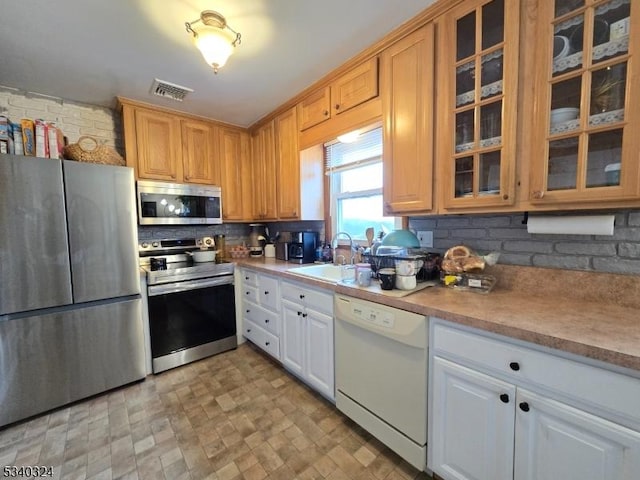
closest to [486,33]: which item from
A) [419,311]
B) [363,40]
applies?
[363,40]

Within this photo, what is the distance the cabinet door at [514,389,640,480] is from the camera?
77cm

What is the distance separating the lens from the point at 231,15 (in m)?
1.43

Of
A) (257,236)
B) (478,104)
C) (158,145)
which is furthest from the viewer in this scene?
(257,236)

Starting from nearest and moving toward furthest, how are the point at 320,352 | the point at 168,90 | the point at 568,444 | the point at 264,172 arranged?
1. the point at 568,444
2. the point at 320,352
3. the point at 168,90
4. the point at 264,172

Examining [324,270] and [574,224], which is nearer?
[574,224]

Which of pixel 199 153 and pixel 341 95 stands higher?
pixel 341 95

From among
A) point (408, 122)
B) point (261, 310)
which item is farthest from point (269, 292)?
point (408, 122)

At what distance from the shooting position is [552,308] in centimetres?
110

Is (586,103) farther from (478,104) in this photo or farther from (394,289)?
(394,289)

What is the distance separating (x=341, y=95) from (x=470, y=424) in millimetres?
2071

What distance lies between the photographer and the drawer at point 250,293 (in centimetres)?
247

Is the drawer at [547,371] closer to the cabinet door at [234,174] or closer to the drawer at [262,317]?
the drawer at [262,317]

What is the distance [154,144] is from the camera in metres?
2.51

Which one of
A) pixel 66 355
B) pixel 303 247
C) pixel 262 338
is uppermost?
pixel 303 247
